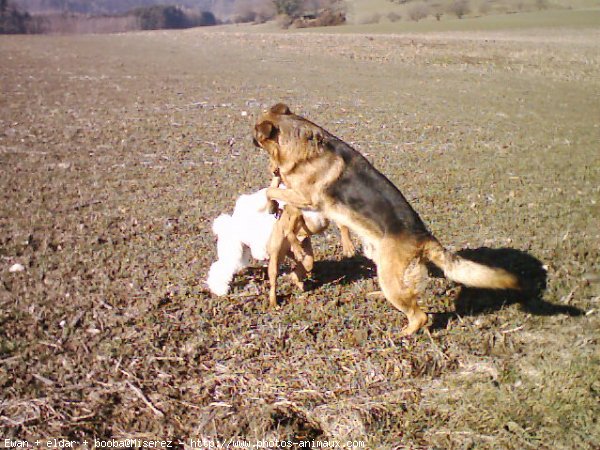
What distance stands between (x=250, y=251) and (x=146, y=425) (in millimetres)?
1938

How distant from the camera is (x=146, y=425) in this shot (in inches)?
127

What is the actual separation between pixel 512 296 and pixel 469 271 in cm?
126

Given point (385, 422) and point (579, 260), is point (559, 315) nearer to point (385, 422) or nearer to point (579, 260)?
point (579, 260)

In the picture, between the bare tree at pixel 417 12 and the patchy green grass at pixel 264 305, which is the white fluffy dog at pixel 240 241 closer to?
the patchy green grass at pixel 264 305

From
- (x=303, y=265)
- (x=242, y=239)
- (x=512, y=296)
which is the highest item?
(x=242, y=239)

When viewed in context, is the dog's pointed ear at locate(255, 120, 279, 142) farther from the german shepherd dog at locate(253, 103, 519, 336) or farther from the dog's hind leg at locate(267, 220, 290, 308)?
the dog's hind leg at locate(267, 220, 290, 308)

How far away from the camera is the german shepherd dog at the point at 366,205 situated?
13.1ft

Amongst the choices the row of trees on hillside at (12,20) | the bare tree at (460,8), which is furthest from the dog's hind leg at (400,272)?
the bare tree at (460,8)

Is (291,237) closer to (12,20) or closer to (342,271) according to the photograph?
(342,271)

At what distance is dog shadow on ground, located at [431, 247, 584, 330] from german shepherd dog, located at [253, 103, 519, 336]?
699 millimetres

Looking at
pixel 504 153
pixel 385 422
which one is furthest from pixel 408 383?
pixel 504 153

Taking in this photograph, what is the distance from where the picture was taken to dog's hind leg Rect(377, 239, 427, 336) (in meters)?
3.99

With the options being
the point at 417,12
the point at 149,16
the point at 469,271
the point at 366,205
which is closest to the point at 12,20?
the point at 149,16

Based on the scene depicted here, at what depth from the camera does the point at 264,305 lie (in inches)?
181
